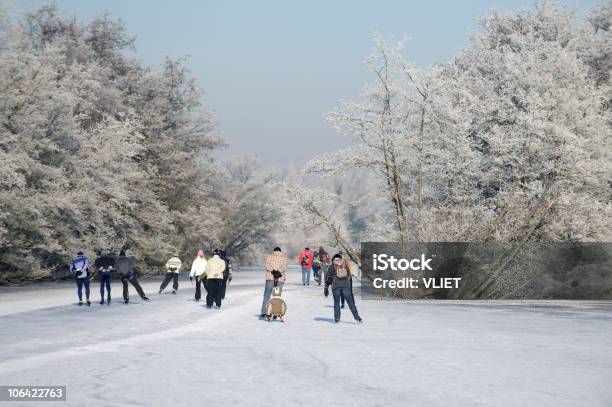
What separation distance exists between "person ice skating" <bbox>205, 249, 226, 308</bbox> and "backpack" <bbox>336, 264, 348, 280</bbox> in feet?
15.1

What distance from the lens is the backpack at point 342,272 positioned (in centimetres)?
2156

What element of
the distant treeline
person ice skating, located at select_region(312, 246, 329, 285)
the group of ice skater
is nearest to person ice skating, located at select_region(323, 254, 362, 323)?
the group of ice skater

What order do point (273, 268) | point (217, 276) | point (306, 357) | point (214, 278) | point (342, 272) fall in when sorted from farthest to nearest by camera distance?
point (214, 278) < point (217, 276) < point (273, 268) < point (342, 272) < point (306, 357)

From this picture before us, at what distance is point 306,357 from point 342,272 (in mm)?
7610

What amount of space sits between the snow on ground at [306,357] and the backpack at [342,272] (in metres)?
1.19

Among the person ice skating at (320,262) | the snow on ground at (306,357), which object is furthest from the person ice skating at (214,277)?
the person ice skating at (320,262)

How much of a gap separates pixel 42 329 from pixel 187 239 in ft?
131

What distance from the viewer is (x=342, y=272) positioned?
2161 centimetres

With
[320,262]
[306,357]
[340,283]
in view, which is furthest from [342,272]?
[320,262]

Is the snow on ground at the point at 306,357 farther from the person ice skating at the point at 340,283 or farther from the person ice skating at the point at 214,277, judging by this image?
the person ice skating at the point at 214,277

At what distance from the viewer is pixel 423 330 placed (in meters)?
19.9

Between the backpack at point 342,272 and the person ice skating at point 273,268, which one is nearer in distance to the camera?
the backpack at point 342,272

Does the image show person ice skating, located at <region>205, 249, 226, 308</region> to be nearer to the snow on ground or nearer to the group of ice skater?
the group of ice skater

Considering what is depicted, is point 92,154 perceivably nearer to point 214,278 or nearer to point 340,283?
point 214,278
